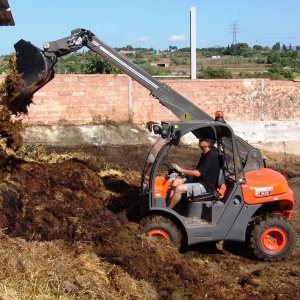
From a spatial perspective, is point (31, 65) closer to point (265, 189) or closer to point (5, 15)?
point (265, 189)

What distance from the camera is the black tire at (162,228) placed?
8.93 metres

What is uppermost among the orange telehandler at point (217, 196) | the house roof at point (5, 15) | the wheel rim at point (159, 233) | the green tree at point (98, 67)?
the house roof at point (5, 15)

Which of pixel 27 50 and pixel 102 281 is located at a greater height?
pixel 27 50

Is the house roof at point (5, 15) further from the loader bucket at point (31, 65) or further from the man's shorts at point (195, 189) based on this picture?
the man's shorts at point (195, 189)

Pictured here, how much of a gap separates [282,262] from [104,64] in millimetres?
13826

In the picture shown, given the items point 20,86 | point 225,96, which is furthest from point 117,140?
point 20,86

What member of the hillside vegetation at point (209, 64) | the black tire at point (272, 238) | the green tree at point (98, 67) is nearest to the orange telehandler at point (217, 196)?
the black tire at point (272, 238)

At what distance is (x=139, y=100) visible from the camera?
17.8 metres

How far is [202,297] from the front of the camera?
7578 mm

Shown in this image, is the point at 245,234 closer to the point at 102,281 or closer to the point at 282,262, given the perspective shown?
the point at 282,262

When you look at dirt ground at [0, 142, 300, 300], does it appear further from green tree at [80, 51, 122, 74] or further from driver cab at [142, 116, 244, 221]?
green tree at [80, 51, 122, 74]

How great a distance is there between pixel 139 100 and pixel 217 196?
904 cm

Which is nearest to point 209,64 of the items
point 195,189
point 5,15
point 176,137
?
point 5,15

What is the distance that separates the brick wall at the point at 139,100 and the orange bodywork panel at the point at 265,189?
28.6 feet
